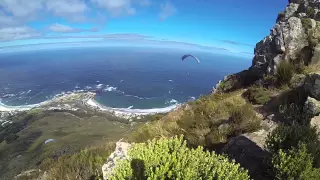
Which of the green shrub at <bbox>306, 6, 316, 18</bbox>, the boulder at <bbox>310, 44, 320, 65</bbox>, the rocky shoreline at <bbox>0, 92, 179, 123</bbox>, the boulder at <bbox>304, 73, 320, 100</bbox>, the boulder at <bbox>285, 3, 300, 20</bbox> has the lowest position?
the rocky shoreline at <bbox>0, 92, 179, 123</bbox>

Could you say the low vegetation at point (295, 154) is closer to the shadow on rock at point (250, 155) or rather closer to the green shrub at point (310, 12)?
the shadow on rock at point (250, 155)

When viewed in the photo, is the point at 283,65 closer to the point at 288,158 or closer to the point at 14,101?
the point at 288,158

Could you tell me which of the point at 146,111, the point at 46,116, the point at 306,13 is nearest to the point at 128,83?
the point at 146,111

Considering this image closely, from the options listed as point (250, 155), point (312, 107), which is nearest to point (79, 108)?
point (312, 107)

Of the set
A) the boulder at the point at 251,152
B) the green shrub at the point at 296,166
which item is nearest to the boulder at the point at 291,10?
the boulder at the point at 251,152

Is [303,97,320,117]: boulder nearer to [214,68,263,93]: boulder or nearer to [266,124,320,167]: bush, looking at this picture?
[266,124,320,167]: bush

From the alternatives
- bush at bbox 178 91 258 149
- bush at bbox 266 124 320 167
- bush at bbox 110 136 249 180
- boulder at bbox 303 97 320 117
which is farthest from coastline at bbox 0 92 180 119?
bush at bbox 110 136 249 180
